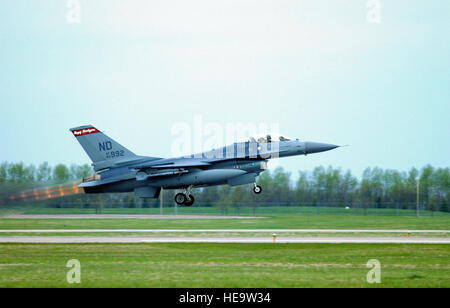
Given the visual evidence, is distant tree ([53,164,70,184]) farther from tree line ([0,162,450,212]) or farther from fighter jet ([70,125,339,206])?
tree line ([0,162,450,212])

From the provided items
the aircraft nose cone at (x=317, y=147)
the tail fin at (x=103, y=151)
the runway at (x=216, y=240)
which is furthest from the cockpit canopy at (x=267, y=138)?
the tail fin at (x=103, y=151)

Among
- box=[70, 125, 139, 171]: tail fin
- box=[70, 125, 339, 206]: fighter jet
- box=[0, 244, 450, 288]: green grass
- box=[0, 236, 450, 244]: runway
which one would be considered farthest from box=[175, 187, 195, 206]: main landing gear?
box=[0, 244, 450, 288]: green grass

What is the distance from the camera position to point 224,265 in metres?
25.3

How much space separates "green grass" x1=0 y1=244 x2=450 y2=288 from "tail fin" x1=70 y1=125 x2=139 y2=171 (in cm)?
706

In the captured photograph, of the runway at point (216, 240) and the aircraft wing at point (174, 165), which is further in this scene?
the aircraft wing at point (174, 165)

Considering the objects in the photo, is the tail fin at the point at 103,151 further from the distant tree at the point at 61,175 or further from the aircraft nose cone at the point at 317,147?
the aircraft nose cone at the point at 317,147

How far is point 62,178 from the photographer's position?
42000 mm

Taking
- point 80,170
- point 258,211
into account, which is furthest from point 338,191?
point 80,170

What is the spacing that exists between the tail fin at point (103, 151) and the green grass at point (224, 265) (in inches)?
278

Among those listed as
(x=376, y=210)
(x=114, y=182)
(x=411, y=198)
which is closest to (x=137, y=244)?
(x=114, y=182)

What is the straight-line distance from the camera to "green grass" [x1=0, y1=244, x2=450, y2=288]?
21297 millimetres

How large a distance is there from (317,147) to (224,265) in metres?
13.9

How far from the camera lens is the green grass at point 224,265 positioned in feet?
69.9
